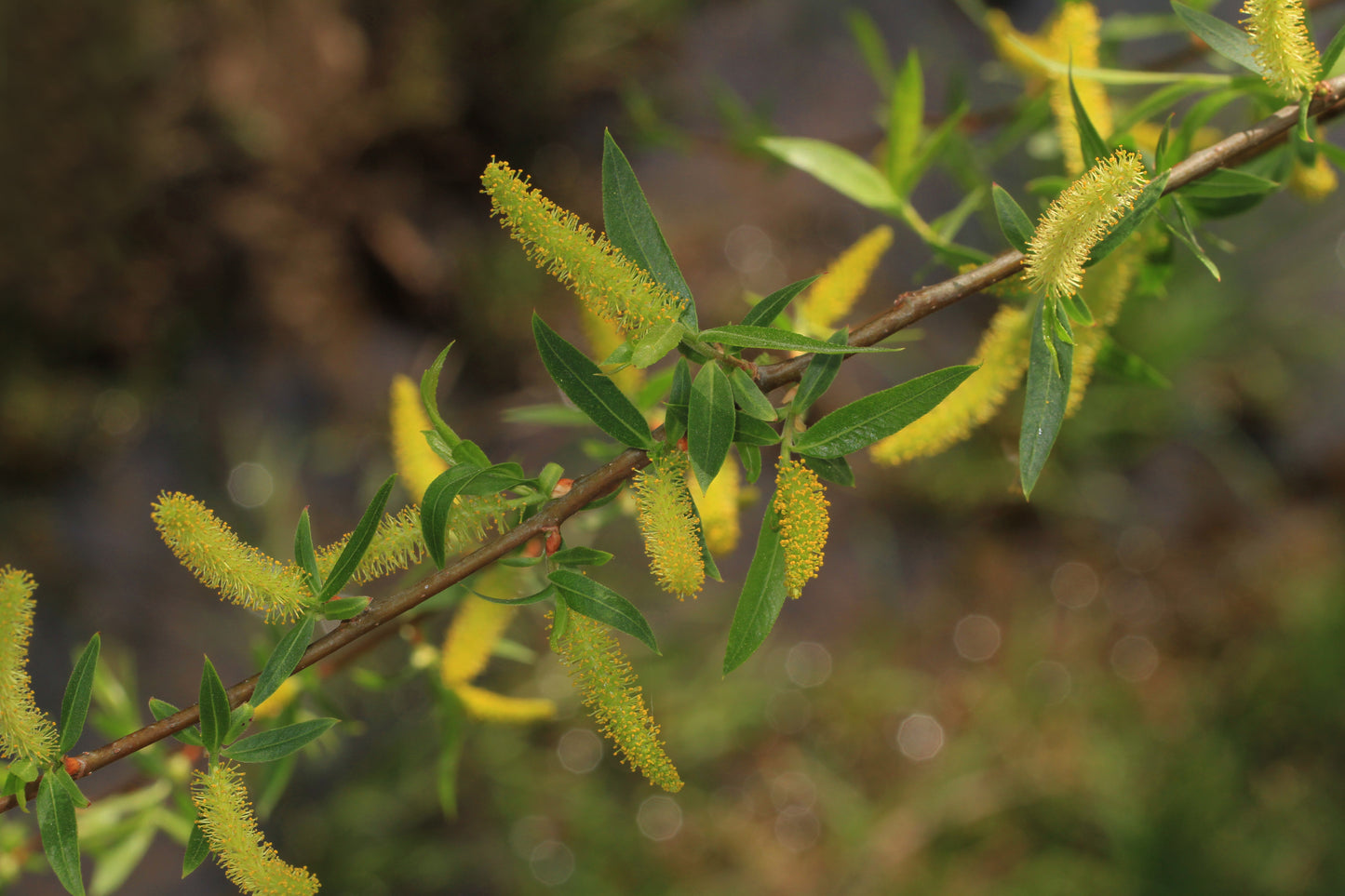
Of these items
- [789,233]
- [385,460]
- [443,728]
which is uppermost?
[443,728]

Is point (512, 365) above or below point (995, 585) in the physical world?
above

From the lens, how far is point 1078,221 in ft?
1.64

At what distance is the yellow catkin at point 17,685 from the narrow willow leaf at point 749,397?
0.48 meters

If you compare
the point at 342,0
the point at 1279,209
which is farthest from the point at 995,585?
the point at 342,0

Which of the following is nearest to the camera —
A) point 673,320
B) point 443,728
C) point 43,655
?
point 673,320

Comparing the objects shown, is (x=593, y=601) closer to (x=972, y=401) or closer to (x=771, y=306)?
(x=771, y=306)

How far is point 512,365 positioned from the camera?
9.35 feet

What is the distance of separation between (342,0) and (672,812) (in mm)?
2945

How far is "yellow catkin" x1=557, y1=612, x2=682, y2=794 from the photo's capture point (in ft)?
1.72

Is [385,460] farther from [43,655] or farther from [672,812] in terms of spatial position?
[672,812]

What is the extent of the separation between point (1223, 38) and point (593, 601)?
0.67m

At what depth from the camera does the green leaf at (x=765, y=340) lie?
1.62 feet

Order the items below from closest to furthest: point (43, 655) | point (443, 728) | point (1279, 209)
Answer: point (443, 728), point (43, 655), point (1279, 209)

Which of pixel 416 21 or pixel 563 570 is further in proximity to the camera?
pixel 416 21
